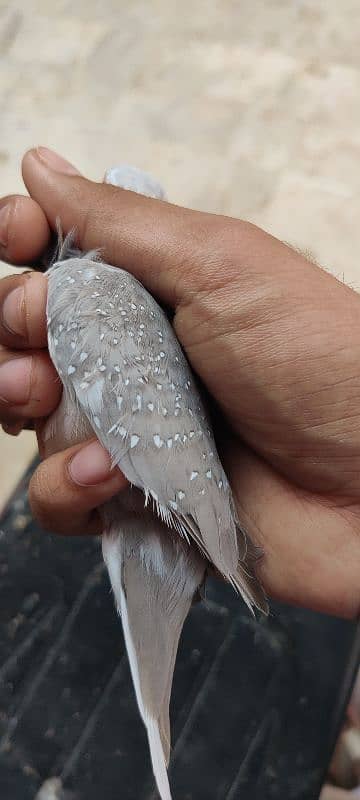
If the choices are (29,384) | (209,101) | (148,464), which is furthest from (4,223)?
(209,101)

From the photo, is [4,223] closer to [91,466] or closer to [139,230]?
[139,230]

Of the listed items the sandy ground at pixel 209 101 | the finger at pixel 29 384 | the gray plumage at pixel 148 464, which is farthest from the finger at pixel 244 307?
the sandy ground at pixel 209 101

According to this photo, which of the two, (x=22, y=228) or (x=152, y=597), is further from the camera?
(x=22, y=228)

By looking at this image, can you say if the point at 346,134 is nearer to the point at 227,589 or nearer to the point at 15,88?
the point at 15,88

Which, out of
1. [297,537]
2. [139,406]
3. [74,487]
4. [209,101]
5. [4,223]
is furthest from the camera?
[209,101]

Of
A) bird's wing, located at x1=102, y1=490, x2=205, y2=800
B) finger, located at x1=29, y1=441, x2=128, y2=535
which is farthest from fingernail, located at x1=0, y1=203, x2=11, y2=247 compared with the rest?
bird's wing, located at x1=102, y1=490, x2=205, y2=800

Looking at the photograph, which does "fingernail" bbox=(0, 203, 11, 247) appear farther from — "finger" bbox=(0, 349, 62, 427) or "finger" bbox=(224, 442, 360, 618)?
"finger" bbox=(224, 442, 360, 618)

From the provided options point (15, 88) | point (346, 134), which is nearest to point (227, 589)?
point (346, 134)
